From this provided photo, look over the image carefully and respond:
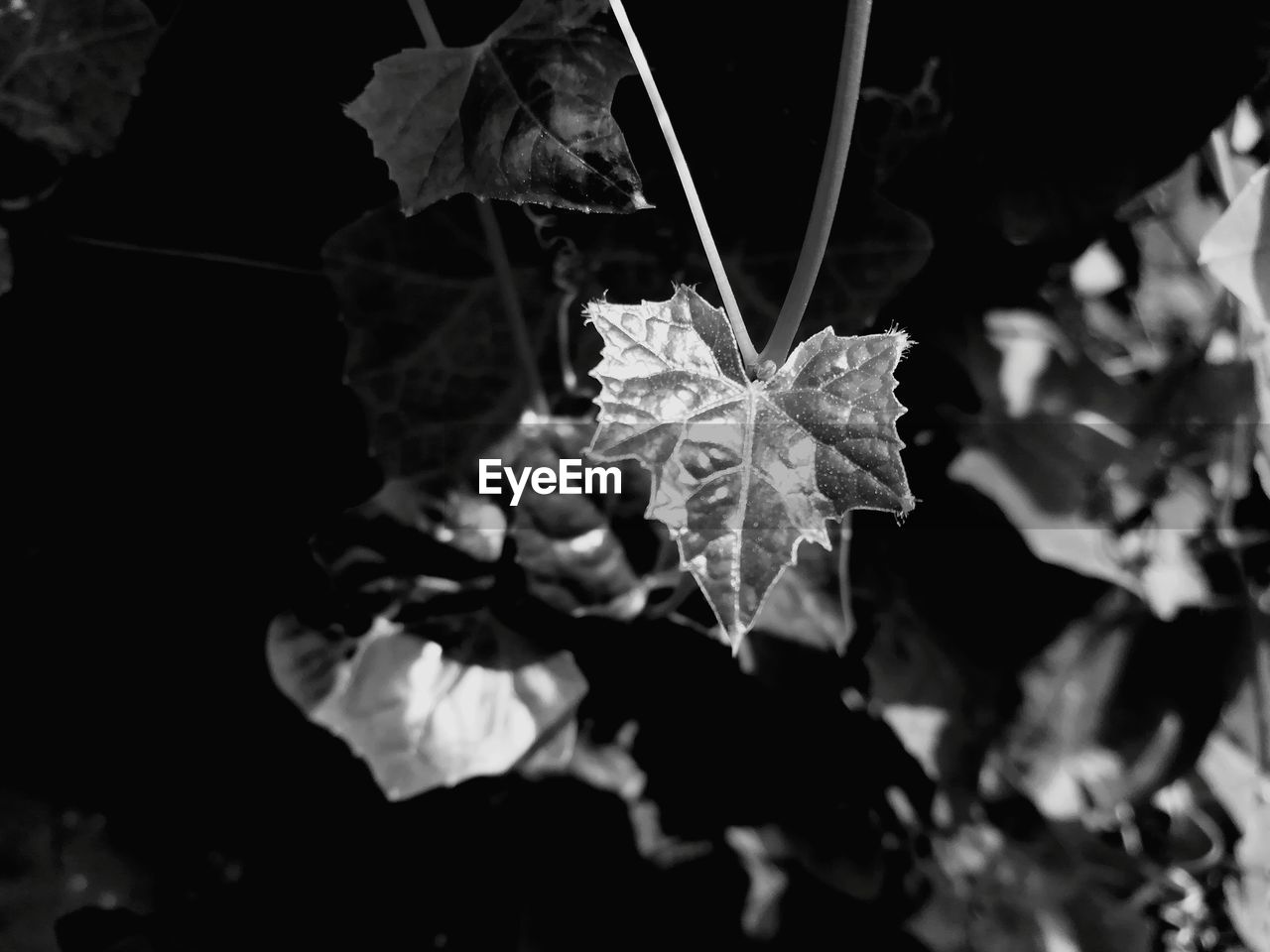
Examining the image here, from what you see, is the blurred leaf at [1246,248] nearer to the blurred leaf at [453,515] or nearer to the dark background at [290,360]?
the dark background at [290,360]

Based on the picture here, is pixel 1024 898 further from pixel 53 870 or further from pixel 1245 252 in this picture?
pixel 53 870

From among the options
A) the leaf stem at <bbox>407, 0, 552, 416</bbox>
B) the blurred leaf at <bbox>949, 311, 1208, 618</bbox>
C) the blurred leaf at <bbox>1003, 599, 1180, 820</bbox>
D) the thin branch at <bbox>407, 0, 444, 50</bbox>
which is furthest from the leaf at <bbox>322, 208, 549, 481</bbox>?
the blurred leaf at <bbox>1003, 599, 1180, 820</bbox>

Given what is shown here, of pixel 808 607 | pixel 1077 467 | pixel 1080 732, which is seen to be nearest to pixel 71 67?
pixel 808 607

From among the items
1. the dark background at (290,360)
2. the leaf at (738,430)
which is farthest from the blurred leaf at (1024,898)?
the leaf at (738,430)

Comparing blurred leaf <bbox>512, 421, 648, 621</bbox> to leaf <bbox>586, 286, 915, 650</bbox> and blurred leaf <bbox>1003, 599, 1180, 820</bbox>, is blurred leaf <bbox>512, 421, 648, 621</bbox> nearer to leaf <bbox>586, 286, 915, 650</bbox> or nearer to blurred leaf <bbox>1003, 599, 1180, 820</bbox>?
leaf <bbox>586, 286, 915, 650</bbox>

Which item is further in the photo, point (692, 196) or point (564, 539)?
point (564, 539)
